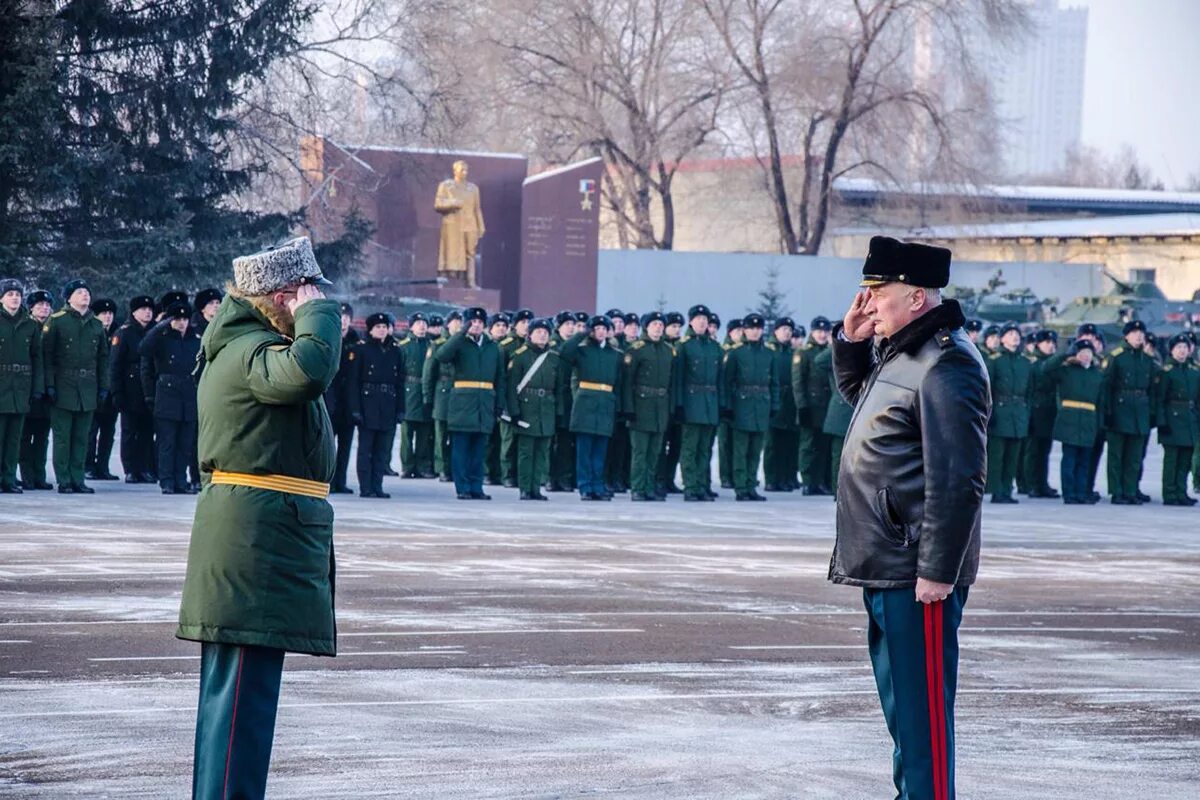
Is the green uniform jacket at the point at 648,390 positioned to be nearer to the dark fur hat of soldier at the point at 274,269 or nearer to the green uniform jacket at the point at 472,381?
the green uniform jacket at the point at 472,381

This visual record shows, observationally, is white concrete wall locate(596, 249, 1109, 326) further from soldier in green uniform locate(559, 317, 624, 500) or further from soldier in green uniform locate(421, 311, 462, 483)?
soldier in green uniform locate(559, 317, 624, 500)

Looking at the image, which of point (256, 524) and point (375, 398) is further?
point (375, 398)

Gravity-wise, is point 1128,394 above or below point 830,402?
above

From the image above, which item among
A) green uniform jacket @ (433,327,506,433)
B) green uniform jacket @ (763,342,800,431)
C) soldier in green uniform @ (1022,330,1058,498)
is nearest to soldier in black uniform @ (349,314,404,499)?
green uniform jacket @ (433,327,506,433)

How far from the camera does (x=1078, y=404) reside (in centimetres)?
2181

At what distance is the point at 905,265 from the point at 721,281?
37.4 meters

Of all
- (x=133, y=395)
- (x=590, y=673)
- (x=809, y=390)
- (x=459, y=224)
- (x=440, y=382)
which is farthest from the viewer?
(x=459, y=224)

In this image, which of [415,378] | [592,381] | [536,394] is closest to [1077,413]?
[592,381]

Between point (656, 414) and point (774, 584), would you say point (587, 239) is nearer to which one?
point (656, 414)

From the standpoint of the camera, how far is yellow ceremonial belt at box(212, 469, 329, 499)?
18.1 ft

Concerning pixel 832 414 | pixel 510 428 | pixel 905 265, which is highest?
pixel 905 265

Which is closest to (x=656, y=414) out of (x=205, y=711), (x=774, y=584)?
(x=774, y=584)

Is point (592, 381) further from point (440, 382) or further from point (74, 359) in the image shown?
point (74, 359)

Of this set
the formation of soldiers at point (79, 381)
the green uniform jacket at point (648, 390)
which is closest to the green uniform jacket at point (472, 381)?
the green uniform jacket at point (648, 390)
